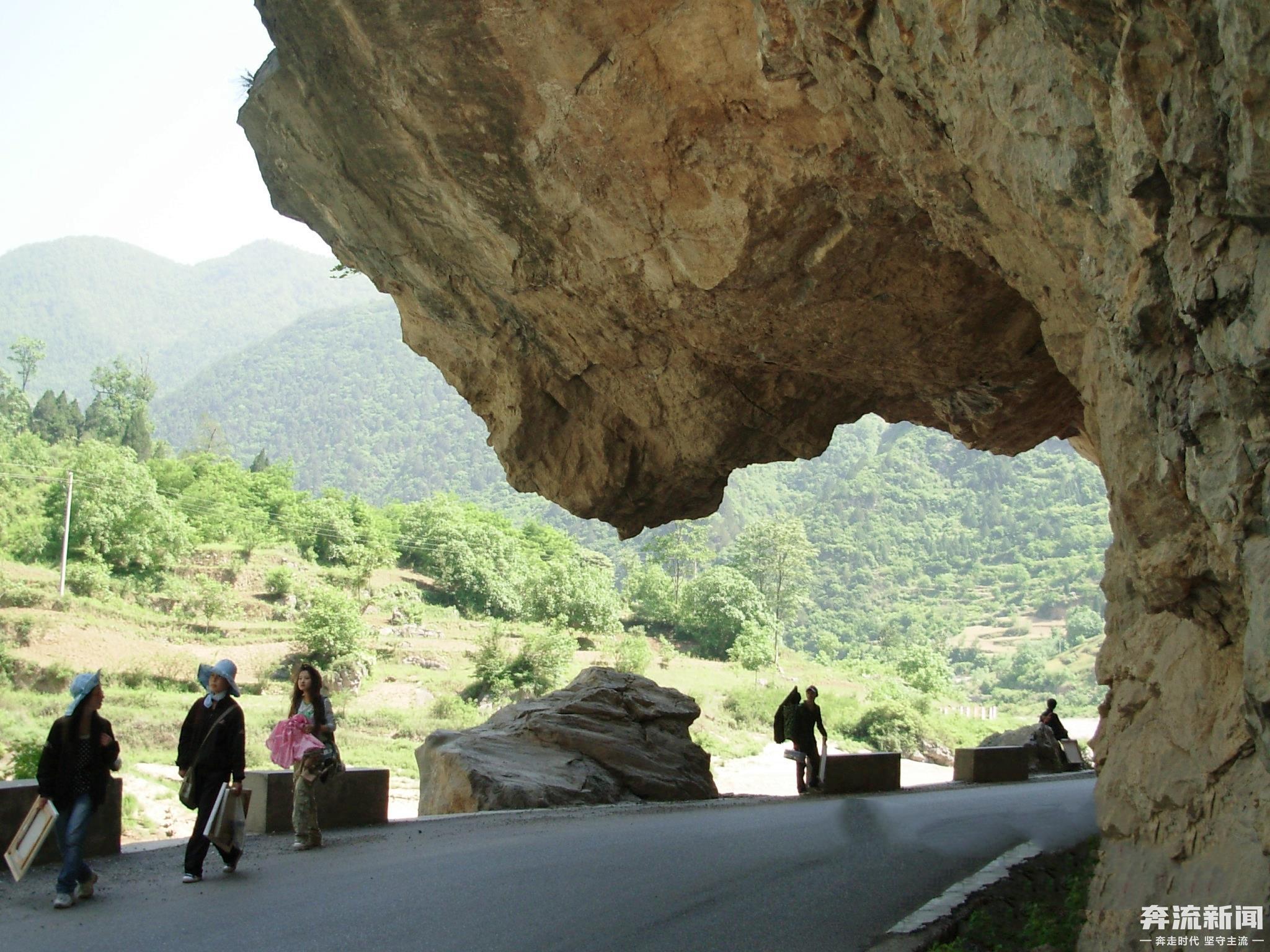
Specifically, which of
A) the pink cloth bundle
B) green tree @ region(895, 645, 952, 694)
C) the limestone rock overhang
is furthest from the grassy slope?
the pink cloth bundle

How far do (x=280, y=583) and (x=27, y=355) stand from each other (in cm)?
6417

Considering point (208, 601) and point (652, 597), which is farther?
point (652, 597)

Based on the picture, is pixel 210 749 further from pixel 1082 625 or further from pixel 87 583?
pixel 1082 625

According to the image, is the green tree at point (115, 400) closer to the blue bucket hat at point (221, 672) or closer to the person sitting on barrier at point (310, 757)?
the person sitting on barrier at point (310, 757)

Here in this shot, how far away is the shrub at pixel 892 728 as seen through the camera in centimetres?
4691

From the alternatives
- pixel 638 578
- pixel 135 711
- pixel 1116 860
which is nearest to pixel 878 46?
pixel 1116 860

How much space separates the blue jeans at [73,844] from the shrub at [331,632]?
43965mm

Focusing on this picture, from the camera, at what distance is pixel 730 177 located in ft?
31.9

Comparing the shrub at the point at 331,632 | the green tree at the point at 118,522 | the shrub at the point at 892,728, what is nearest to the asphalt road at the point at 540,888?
the shrub at the point at 892,728

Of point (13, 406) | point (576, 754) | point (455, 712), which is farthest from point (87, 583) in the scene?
point (13, 406)

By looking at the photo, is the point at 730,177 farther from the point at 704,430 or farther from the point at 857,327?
the point at 704,430

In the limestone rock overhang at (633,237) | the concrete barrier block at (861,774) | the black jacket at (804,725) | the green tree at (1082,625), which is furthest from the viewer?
the green tree at (1082,625)

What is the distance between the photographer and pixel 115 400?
102 m

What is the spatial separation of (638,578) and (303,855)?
7481 cm
